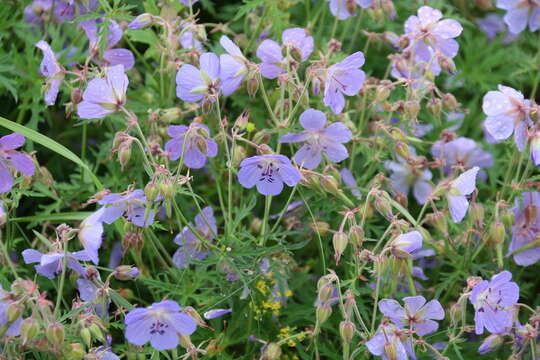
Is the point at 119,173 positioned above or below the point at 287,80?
below

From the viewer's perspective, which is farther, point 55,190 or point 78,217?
point 55,190

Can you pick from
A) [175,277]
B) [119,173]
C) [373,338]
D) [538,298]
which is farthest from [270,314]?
[538,298]

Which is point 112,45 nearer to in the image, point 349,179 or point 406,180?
point 349,179

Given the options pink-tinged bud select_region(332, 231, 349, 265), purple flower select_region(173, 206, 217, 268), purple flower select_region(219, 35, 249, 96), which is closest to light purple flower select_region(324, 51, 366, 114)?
purple flower select_region(219, 35, 249, 96)

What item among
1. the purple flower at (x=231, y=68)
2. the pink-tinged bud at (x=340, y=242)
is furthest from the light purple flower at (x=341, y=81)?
the pink-tinged bud at (x=340, y=242)

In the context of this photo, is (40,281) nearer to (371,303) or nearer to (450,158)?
(371,303)

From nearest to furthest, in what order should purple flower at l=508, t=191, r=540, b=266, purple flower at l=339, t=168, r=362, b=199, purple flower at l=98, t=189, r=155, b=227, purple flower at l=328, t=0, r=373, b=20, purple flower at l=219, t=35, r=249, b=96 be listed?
purple flower at l=98, t=189, r=155, b=227
purple flower at l=219, t=35, r=249, b=96
purple flower at l=508, t=191, r=540, b=266
purple flower at l=339, t=168, r=362, b=199
purple flower at l=328, t=0, r=373, b=20

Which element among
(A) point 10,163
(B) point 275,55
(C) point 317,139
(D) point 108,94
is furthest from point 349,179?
(A) point 10,163

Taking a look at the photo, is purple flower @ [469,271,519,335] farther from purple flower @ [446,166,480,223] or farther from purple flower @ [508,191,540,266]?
purple flower @ [508,191,540,266]
